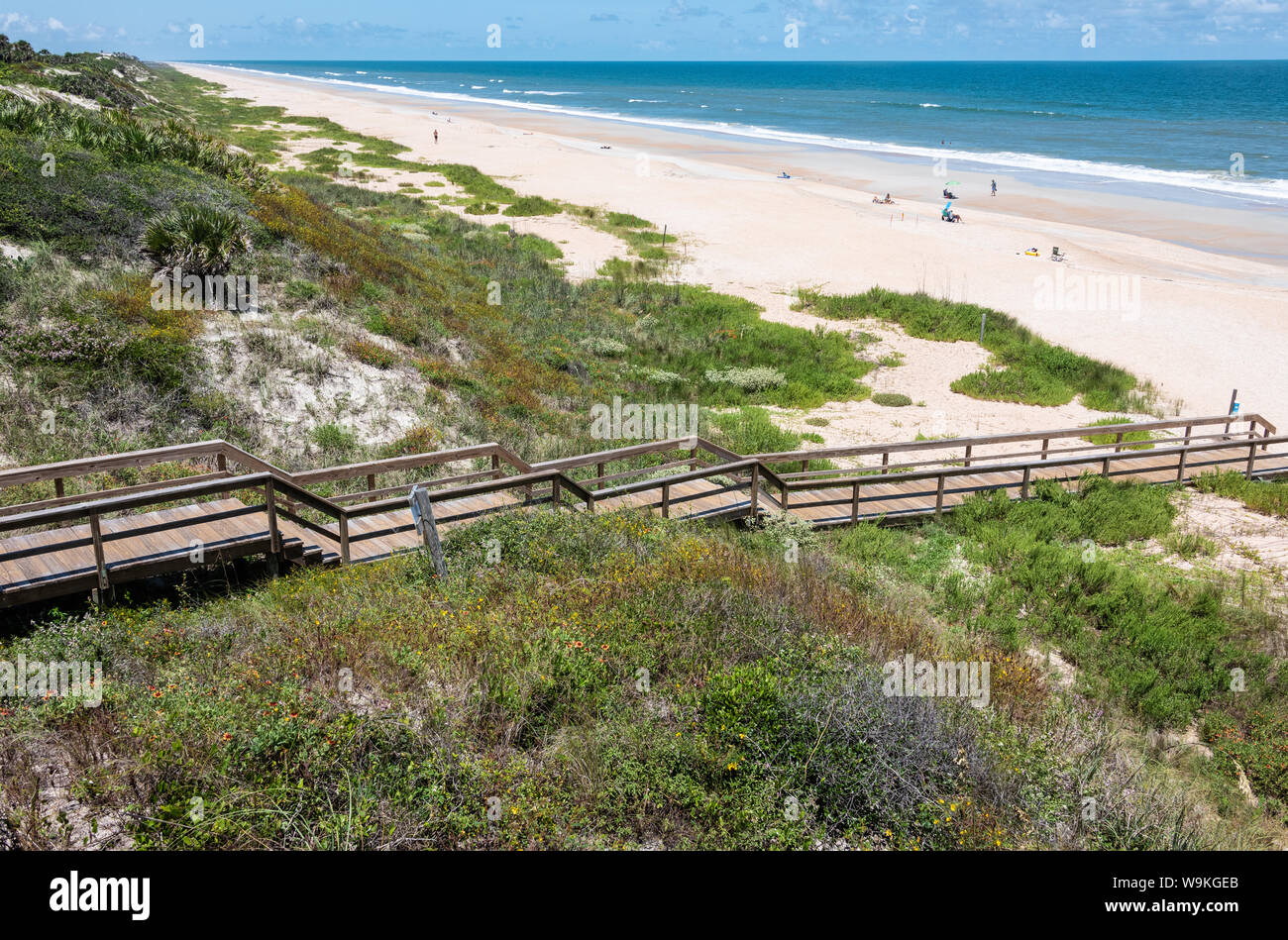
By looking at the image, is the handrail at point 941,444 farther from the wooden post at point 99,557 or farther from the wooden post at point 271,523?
the wooden post at point 99,557

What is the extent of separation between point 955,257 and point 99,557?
106 feet

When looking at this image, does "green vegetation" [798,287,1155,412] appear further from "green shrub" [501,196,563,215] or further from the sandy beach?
"green shrub" [501,196,563,215]

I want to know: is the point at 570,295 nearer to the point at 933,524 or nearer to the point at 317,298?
the point at 317,298

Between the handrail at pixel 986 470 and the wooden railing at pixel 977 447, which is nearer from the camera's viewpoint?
the handrail at pixel 986 470

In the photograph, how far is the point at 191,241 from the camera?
15469 millimetres

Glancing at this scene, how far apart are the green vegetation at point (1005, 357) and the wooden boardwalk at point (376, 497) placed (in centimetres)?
422

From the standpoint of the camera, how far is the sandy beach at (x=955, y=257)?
20.7 m

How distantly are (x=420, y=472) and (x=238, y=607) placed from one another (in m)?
5.25

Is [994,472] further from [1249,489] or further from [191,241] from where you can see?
[191,241]

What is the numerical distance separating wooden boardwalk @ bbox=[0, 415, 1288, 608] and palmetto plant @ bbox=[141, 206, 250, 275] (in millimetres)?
5911

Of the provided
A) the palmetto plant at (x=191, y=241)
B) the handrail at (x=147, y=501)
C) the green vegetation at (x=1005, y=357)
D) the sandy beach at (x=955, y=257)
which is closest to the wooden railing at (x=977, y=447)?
the sandy beach at (x=955, y=257)

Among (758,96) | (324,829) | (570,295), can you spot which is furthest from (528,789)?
(758,96)

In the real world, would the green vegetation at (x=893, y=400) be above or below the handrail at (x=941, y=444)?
below

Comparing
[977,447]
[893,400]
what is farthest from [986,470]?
[893,400]
